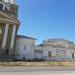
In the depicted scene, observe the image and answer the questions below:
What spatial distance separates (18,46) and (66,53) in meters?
14.2

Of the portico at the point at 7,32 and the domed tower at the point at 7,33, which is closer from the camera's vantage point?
the domed tower at the point at 7,33

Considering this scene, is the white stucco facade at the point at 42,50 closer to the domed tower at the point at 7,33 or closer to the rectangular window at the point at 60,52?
the rectangular window at the point at 60,52

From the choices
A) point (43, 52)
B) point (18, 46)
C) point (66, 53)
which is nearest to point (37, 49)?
point (43, 52)

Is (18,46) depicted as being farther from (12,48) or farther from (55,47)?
(55,47)

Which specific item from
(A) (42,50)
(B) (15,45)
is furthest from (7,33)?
(A) (42,50)

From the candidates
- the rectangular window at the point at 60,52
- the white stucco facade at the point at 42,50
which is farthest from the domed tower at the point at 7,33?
the rectangular window at the point at 60,52

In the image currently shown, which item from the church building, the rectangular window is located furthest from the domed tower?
the rectangular window

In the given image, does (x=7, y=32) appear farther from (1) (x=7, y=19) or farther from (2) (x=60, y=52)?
(2) (x=60, y=52)

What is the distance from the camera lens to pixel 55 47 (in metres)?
42.7

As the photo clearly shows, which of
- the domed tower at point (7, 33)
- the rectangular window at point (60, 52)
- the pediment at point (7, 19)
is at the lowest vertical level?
the rectangular window at point (60, 52)

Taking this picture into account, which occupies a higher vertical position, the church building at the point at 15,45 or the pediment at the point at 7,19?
the pediment at the point at 7,19

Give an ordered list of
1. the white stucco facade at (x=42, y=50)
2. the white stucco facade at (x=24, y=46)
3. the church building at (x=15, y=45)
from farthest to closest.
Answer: the white stucco facade at (x=42, y=50) → the white stucco facade at (x=24, y=46) → the church building at (x=15, y=45)

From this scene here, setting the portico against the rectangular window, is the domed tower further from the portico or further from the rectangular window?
the rectangular window

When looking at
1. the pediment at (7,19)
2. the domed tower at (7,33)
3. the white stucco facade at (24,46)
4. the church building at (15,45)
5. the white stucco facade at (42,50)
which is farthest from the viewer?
the white stucco facade at (42,50)
